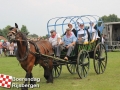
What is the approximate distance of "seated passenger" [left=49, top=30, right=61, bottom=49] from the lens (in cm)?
1018

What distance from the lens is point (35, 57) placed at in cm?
907

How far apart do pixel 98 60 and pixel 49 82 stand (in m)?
2.87

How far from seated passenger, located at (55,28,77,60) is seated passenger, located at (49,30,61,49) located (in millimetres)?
165

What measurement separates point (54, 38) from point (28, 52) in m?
1.96

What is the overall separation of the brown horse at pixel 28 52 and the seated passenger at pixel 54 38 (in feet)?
1.72

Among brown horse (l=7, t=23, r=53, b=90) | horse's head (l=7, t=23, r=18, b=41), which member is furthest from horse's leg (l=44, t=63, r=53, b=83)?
horse's head (l=7, t=23, r=18, b=41)

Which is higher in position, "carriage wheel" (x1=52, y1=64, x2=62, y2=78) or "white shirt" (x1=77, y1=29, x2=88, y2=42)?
"white shirt" (x1=77, y1=29, x2=88, y2=42)

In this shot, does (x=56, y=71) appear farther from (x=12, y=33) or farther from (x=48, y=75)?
(x=12, y=33)

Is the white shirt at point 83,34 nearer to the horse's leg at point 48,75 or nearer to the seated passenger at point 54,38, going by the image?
the seated passenger at point 54,38

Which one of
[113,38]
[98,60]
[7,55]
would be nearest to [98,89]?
[98,60]

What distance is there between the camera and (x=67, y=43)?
1051 cm

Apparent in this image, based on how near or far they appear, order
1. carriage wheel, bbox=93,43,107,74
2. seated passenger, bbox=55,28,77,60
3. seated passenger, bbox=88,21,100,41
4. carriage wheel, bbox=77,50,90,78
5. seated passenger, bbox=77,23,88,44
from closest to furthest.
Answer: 1. seated passenger, bbox=55,28,77,60
2. carriage wheel, bbox=77,50,90,78
3. seated passenger, bbox=77,23,88,44
4. seated passenger, bbox=88,21,100,41
5. carriage wheel, bbox=93,43,107,74

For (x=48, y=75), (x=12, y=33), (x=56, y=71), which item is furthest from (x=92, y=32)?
(x=12, y=33)

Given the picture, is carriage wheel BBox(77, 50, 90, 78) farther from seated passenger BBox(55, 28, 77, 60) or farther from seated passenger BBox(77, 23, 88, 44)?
seated passenger BBox(77, 23, 88, 44)
